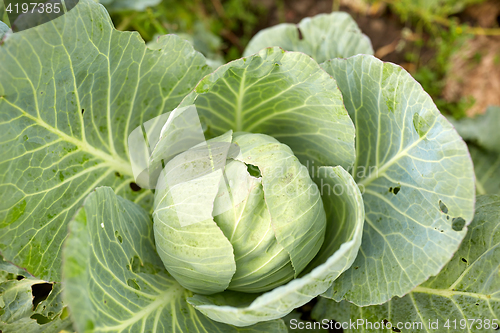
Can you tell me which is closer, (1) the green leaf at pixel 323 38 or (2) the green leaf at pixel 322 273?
(2) the green leaf at pixel 322 273

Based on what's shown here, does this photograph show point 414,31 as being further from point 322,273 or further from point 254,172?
point 322,273

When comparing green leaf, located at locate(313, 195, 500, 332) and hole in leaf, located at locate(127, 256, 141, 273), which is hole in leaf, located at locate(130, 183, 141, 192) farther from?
green leaf, located at locate(313, 195, 500, 332)

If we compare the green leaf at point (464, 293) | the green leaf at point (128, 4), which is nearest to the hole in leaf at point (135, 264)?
the green leaf at point (464, 293)

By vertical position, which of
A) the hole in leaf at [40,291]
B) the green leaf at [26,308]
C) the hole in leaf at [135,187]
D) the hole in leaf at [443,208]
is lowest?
the hole in leaf at [443,208]

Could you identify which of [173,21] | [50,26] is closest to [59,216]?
[50,26]

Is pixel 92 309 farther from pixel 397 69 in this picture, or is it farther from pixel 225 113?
pixel 397 69

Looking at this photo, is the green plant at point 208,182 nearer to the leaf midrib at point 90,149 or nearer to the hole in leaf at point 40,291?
the leaf midrib at point 90,149

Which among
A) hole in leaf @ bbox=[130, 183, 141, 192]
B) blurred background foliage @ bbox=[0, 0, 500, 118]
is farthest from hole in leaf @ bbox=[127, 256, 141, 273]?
blurred background foliage @ bbox=[0, 0, 500, 118]
